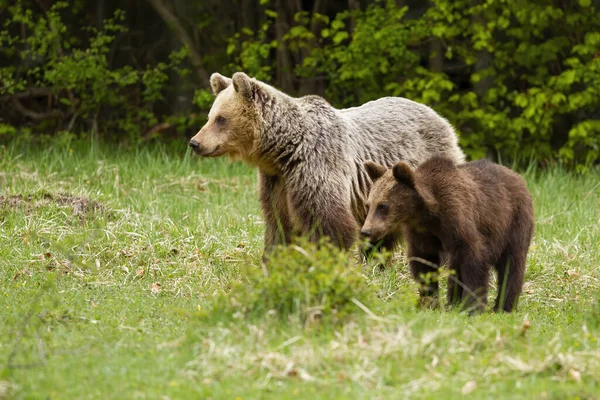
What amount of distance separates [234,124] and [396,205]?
1.73m

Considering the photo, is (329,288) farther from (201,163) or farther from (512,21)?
(512,21)

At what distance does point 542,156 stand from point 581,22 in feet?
6.90

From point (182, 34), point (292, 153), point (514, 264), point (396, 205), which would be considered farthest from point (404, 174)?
point (182, 34)

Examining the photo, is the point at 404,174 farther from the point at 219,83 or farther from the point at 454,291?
the point at 219,83

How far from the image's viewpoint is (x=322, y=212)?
7398 millimetres

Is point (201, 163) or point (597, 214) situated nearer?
point (597, 214)

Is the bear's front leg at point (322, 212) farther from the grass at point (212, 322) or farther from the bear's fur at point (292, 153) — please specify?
the grass at point (212, 322)

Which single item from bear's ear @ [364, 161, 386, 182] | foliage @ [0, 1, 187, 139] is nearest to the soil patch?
bear's ear @ [364, 161, 386, 182]

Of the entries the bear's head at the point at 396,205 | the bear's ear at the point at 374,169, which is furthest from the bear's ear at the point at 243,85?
the bear's head at the point at 396,205

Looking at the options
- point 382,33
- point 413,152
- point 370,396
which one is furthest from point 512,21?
point 370,396

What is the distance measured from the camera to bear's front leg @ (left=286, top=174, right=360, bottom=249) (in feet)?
24.3

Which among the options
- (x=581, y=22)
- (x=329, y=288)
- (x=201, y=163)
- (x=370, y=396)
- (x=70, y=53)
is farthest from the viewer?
(x=70, y=53)

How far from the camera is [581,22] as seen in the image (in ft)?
46.5

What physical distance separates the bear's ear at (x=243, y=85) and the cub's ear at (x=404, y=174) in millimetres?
1671
